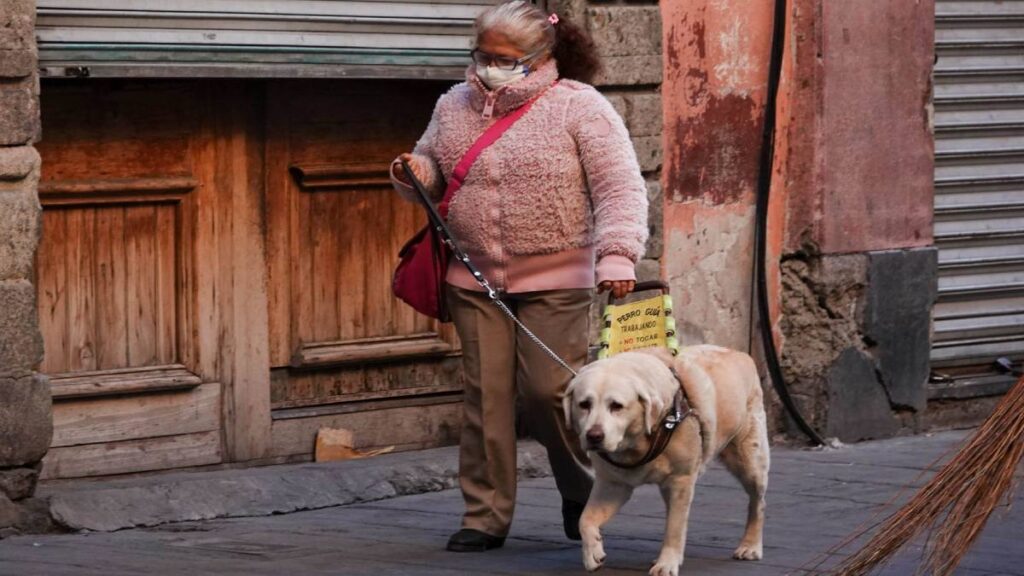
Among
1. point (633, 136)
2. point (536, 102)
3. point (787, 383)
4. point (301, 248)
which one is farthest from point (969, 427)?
point (536, 102)

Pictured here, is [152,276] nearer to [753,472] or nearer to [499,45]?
[499,45]

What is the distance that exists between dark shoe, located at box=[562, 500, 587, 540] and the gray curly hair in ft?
4.76

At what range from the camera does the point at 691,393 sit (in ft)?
19.1

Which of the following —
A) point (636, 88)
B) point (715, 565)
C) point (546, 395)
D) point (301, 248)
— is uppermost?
point (636, 88)

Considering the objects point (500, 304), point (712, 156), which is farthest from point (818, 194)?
point (500, 304)

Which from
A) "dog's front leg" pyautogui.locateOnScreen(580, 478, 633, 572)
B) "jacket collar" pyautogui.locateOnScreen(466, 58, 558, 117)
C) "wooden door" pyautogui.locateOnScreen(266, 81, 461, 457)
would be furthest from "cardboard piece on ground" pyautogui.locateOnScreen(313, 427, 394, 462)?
"dog's front leg" pyautogui.locateOnScreen(580, 478, 633, 572)

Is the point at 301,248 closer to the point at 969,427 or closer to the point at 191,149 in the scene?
the point at 191,149

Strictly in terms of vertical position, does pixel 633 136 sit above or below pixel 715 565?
above

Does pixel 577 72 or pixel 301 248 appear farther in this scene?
pixel 301 248

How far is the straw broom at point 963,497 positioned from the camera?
194 inches

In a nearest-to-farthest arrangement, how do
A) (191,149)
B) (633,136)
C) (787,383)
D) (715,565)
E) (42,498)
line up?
(715,565), (42,498), (191,149), (633,136), (787,383)

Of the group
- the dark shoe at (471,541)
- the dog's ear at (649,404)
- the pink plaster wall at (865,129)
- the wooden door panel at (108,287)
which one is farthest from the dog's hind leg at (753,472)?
the pink plaster wall at (865,129)

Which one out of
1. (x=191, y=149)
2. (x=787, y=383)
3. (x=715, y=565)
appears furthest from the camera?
(x=787, y=383)

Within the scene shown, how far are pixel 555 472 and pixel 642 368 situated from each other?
2.82 ft
